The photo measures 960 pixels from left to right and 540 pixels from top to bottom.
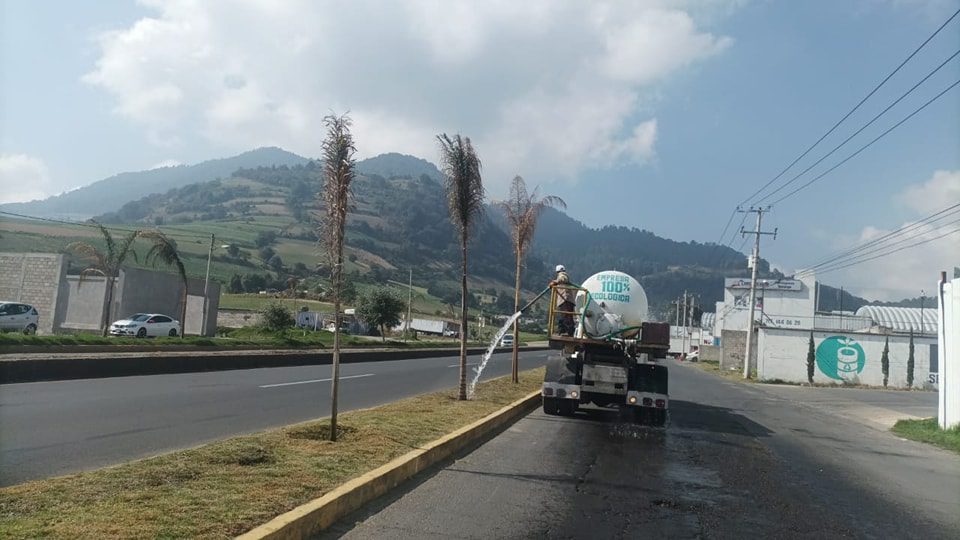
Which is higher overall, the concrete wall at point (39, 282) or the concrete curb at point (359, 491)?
the concrete wall at point (39, 282)

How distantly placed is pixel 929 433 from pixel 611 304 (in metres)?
8.15

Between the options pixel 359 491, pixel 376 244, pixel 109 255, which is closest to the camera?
pixel 359 491

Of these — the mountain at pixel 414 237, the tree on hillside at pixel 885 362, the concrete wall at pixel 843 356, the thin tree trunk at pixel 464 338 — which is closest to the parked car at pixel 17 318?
the thin tree trunk at pixel 464 338

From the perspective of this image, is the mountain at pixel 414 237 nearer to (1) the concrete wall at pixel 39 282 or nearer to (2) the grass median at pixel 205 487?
(1) the concrete wall at pixel 39 282

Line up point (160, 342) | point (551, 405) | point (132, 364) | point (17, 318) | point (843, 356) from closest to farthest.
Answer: point (551, 405) < point (132, 364) < point (160, 342) < point (17, 318) < point (843, 356)

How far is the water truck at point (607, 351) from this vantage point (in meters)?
14.2

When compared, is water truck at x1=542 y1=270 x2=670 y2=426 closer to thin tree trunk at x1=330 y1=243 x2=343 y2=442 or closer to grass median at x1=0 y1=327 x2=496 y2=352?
thin tree trunk at x1=330 y1=243 x2=343 y2=442

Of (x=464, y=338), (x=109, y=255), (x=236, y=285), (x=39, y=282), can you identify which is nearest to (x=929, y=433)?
(x=464, y=338)

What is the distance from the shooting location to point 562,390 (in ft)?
47.4

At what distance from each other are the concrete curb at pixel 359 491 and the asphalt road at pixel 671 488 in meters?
0.14

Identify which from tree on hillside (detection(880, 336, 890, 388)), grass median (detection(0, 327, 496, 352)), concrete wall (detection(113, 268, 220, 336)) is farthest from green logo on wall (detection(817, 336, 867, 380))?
concrete wall (detection(113, 268, 220, 336))

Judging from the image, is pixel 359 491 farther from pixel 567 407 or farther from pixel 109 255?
pixel 109 255

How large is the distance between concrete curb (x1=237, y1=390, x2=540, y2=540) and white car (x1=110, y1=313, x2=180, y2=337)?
29075mm

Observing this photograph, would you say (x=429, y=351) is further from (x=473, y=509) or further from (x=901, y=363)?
(x=473, y=509)
